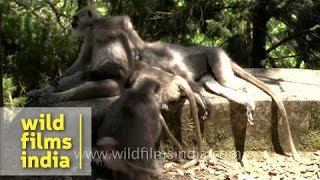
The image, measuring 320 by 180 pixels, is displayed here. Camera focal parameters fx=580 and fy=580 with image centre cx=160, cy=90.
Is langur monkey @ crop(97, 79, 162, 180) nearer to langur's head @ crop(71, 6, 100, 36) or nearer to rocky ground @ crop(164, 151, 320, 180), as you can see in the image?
rocky ground @ crop(164, 151, 320, 180)

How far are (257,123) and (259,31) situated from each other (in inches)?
138

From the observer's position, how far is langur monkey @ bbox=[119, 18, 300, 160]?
232 inches

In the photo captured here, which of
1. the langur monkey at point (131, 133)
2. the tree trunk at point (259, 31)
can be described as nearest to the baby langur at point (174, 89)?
the langur monkey at point (131, 133)

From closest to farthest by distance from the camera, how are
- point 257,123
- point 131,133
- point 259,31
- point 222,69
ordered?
1. point 131,133
2. point 257,123
3. point 222,69
4. point 259,31

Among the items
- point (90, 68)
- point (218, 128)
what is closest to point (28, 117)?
point (90, 68)

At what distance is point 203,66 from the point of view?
251 inches

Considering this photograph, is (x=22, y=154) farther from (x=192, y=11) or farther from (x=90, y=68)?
(x=192, y=11)

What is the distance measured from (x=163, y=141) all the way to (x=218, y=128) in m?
0.60

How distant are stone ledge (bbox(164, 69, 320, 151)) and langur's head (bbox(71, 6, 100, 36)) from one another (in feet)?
4.34

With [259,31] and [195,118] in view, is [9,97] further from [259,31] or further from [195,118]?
[259,31]

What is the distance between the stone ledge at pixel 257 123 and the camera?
5741 mm

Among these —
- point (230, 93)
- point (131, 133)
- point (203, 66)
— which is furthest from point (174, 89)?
point (131, 133)

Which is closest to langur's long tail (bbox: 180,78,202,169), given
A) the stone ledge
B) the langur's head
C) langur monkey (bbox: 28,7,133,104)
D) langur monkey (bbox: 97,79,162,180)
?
the stone ledge

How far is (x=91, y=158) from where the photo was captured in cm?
499
